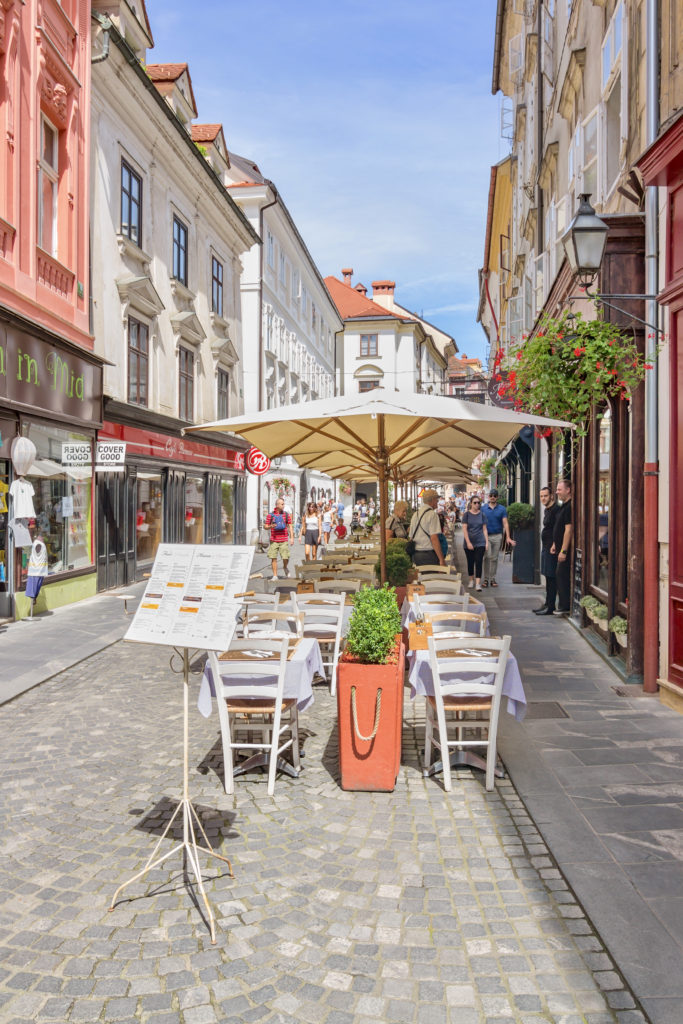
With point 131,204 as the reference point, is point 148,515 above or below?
below

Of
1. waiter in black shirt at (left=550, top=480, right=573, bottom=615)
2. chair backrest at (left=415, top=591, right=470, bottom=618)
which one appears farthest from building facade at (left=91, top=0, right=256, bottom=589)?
chair backrest at (left=415, top=591, right=470, bottom=618)

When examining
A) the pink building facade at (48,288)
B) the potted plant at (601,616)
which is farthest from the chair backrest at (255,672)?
the pink building facade at (48,288)

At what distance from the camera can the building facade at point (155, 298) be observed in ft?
50.3

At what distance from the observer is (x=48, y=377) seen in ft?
40.4

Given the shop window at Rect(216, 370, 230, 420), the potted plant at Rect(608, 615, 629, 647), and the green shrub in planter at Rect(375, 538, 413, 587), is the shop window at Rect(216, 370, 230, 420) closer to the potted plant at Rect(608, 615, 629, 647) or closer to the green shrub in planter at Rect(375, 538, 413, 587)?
the green shrub in planter at Rect(375, 538, 413, 587)

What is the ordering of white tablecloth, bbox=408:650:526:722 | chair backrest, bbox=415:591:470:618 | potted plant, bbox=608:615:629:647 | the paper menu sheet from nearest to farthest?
the paper menu sheet < white tablecloth, bbox=408:650:526:722 < chair backrest, bbox=415:591:470:618 < potted plant, bbox=608:615:629:647

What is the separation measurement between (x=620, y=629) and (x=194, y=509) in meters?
15.6

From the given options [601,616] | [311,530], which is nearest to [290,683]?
[601,616]

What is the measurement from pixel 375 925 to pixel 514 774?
2104 mm

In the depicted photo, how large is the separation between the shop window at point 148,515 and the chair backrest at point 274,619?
9521 millimetres

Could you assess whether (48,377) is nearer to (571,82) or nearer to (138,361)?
(138,361)

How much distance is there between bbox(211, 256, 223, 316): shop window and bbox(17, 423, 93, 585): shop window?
35.8 ft

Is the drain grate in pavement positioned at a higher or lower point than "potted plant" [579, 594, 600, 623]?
lower

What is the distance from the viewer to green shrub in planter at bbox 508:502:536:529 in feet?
51.1
